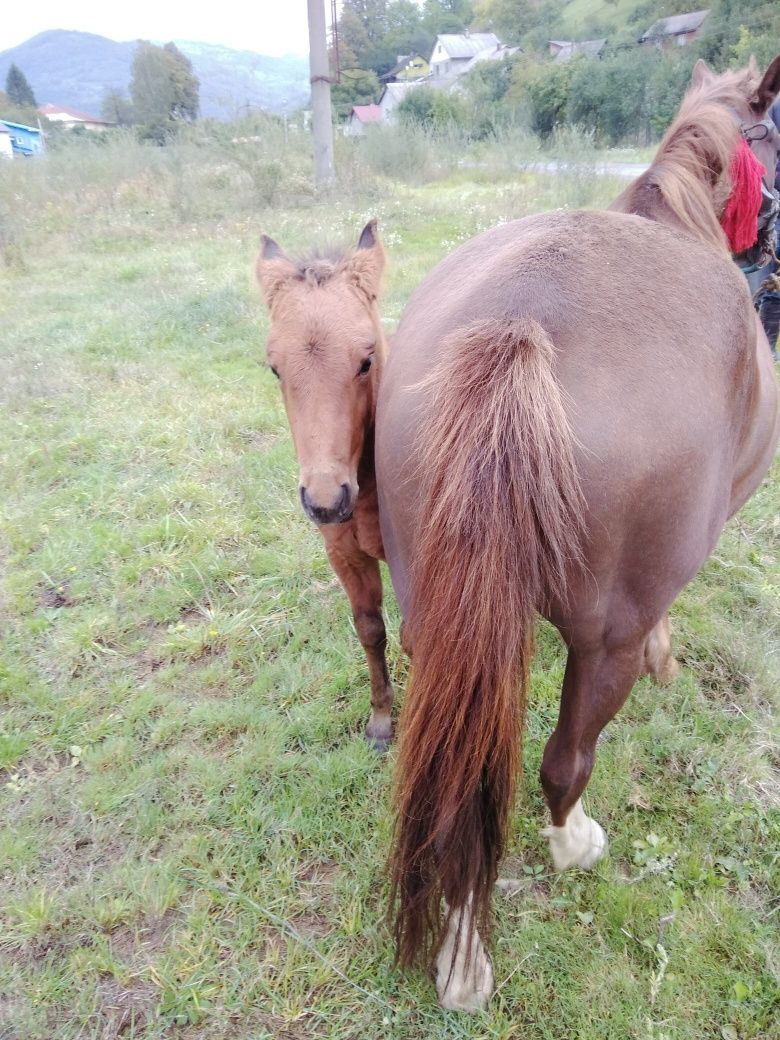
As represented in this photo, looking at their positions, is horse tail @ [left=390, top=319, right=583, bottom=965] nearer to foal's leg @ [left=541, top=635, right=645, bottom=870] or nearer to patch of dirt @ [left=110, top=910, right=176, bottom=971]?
foal's leg @ [left=541, top=635, right=645, bottom=870]

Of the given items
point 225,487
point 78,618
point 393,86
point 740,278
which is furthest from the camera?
point 393,86

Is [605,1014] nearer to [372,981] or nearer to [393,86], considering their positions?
[372,981]

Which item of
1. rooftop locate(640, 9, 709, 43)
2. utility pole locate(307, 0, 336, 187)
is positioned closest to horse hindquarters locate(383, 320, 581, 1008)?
utility pole locate(307, 0, 336, 187)

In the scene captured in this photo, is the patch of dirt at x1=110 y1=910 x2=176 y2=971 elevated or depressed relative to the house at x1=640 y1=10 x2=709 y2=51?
depressed

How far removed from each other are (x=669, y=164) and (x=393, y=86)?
140 ft

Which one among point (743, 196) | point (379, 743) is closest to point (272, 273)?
point (743, 196)

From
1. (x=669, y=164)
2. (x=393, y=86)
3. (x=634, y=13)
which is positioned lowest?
(x=669, y=164)

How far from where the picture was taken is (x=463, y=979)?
5.49 feet

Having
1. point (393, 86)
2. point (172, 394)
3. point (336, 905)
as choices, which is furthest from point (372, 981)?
point (393, 86)

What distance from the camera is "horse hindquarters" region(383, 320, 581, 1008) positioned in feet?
3.74

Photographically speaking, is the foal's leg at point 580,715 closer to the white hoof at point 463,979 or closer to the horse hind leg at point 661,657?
the white hoof at point 463,979

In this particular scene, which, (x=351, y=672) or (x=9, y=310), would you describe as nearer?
(x=351, y=672)

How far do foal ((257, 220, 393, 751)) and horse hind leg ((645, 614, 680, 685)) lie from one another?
1118 mm

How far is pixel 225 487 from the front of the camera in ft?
14.0
